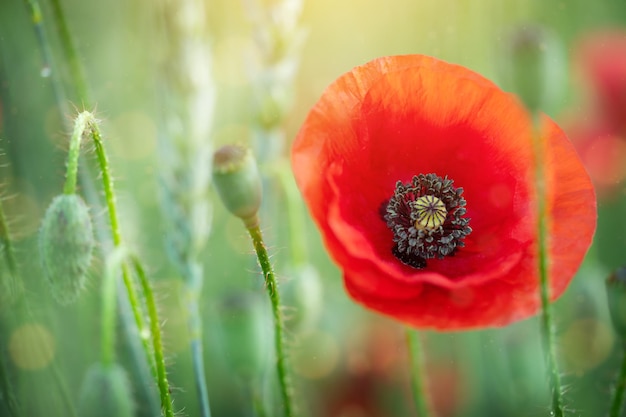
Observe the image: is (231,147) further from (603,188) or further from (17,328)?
(603,188)

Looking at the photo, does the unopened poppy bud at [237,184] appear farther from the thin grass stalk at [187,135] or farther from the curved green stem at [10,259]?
the curved green stem at [10,259]

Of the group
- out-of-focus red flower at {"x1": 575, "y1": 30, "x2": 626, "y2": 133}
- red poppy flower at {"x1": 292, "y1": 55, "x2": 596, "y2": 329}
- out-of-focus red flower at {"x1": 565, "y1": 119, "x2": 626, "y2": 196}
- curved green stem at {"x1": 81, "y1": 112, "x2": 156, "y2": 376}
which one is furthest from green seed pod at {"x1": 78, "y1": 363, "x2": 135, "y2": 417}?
out-of-focus red flower at {"x1": 575, "y1": 30, "x2": 626, "y2": 133}

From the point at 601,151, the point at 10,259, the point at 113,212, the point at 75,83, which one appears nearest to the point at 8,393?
the point at 10,259

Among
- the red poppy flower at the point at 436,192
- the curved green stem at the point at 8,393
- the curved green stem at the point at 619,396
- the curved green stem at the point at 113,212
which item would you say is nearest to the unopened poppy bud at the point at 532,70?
the red poppy flower at the point at 436,192

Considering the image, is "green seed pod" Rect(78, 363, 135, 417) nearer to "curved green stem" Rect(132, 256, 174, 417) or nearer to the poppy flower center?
"curved green stem" Rect(132, 256, 174, 417)

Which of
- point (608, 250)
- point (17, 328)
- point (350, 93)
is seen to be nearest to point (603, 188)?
point (608, 250)

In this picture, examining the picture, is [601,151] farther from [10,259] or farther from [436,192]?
[10,259]
